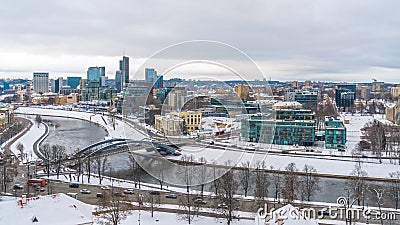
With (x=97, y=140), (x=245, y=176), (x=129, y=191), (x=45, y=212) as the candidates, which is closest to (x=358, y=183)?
(x=245, y=176)

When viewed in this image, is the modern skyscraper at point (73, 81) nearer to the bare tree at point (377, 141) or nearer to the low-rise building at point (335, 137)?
the low-rise building at point (335, 137)

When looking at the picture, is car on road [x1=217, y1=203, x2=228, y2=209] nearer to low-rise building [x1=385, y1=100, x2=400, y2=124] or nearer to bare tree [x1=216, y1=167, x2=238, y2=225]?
bare tree [x1=216, y1=167, x2=238, y2=225]

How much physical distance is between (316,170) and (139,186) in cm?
251

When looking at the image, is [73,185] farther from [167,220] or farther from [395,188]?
[395,188]

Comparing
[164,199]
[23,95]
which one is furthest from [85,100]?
[164,199]

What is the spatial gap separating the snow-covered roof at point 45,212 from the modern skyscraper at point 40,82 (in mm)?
27977

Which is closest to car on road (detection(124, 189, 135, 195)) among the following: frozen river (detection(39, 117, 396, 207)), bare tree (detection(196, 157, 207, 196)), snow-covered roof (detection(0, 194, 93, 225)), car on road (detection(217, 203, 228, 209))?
frozen river (detection(39, 117, 396, 207))

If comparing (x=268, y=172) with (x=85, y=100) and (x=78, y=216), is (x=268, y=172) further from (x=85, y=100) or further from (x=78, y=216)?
(x=85, y=100)

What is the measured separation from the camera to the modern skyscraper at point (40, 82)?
94.5 feet

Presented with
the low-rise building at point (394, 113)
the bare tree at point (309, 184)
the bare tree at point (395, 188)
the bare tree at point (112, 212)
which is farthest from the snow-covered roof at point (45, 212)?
the low-rise building at point (394, 113)

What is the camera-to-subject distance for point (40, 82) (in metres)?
28.9

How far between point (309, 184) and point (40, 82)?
90.6ft

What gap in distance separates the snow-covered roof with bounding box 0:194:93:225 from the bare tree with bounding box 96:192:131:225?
0.40 metres

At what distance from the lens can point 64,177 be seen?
5102 millimetres
